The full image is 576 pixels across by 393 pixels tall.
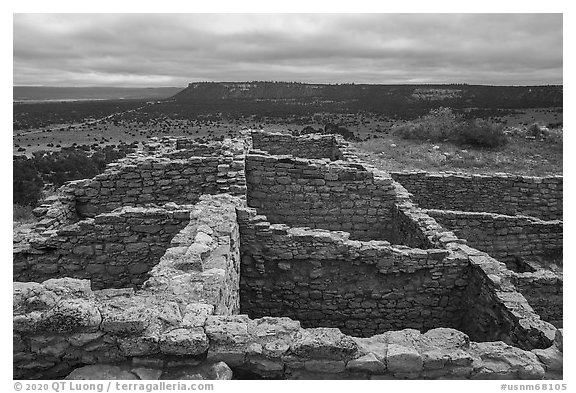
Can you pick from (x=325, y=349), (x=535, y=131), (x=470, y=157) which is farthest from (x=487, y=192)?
(x=535, y=131)

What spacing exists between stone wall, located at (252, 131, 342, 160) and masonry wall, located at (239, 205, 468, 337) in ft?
32.6

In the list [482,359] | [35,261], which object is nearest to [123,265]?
[35,261]

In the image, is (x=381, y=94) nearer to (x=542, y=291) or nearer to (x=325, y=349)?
(x=542, y=291)

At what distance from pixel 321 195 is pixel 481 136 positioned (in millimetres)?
17183

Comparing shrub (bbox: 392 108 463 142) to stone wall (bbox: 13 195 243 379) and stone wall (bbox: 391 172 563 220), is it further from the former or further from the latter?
stone wall (bbox: 13 195 243 379)

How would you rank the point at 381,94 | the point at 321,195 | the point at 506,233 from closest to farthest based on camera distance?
the point at 321,195, the point at 506,233, the point at 381,94

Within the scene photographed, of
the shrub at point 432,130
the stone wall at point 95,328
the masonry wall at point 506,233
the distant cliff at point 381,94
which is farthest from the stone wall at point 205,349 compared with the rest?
the distant cliff at point 381,94

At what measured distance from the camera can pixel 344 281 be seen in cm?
699

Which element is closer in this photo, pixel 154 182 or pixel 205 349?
pixel 205 349

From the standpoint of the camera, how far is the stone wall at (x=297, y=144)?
17.0 m

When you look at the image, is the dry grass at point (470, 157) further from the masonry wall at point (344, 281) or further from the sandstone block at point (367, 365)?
the sandstone block at point (367, 365)

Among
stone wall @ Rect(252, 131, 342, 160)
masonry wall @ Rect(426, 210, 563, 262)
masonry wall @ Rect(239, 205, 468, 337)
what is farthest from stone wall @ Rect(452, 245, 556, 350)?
stone wall @ Rect(252, 131, 342, 160)

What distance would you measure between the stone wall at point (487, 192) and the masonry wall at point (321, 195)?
3609mm

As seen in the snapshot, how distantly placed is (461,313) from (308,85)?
10429cm
